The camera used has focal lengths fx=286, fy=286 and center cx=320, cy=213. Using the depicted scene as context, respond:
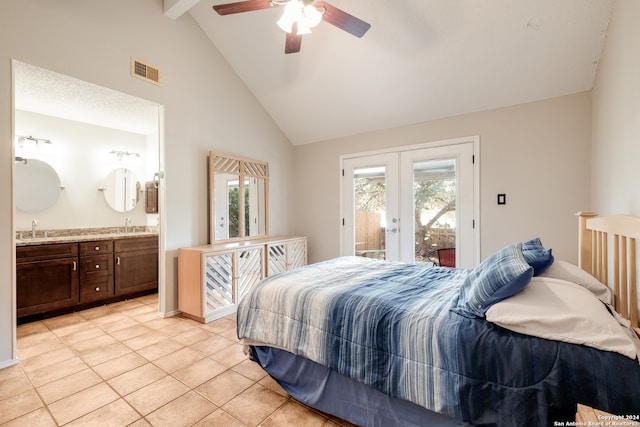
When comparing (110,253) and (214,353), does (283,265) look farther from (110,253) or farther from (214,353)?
(110,253)

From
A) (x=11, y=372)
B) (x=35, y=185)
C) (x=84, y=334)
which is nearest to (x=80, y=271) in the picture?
(x=84, y=334)

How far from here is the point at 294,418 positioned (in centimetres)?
161

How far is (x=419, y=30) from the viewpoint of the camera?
2680mm

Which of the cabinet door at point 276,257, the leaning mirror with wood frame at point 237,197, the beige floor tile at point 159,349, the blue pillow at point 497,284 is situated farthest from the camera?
the cabinet door at point 276,257

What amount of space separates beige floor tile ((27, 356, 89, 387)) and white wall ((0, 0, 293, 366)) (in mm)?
332

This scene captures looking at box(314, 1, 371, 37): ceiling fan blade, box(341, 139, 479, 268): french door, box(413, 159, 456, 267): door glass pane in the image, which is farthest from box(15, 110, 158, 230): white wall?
box(413, 159, 456, 267): door glass pane

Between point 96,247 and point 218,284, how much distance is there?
1597 millimetres

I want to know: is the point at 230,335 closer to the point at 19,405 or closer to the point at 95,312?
the point at 19,405

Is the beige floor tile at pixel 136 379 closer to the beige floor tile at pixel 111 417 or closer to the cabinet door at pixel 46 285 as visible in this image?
the beige floor tile at pixel 111 417

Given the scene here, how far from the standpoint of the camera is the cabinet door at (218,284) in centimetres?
299

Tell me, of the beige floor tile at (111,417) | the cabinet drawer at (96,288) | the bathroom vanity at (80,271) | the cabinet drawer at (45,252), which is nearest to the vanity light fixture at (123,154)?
the bathroom vanity at (80,271)

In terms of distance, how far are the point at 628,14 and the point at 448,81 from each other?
1437 mm

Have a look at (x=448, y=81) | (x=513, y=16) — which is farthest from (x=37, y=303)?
(x=513, y=16)

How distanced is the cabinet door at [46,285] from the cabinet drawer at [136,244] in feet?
1.50
